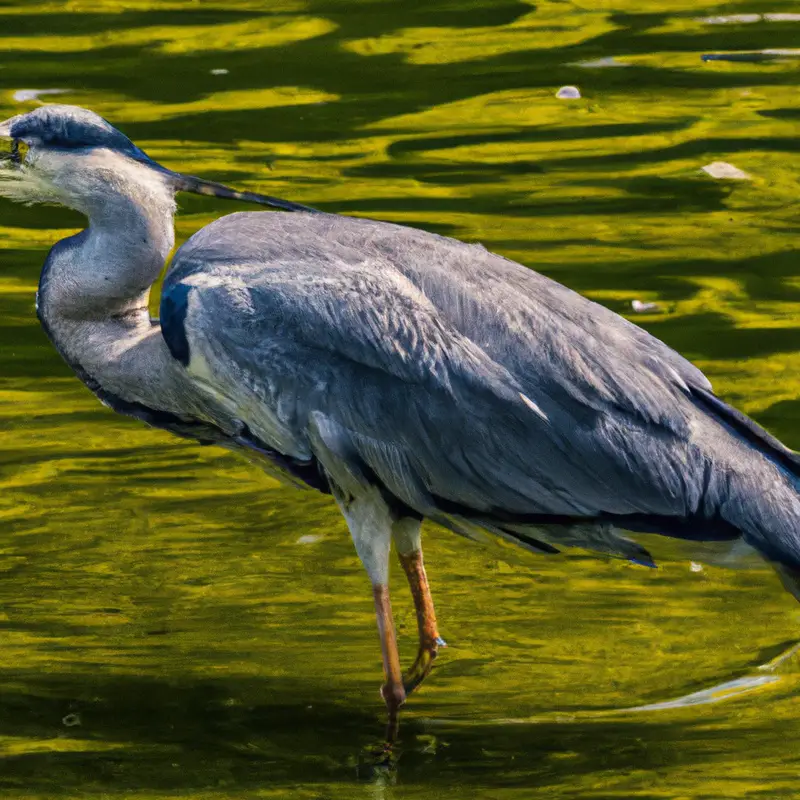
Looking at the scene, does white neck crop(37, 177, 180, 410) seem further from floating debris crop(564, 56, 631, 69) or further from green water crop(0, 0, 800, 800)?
floating debris crop(564, 56, 631, 69)

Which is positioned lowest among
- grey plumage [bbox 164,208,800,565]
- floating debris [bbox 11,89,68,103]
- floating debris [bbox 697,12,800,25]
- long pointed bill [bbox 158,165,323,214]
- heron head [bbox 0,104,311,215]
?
floating debris [bbox 697,12,800,25]

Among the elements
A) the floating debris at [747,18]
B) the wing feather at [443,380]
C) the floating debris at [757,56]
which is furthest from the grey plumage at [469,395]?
the floating debris at [747,18]

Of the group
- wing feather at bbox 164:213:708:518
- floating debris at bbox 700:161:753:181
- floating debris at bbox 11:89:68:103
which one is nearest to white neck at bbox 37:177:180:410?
wing feather at bbox 164:213:708:518

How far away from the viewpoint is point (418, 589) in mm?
6082

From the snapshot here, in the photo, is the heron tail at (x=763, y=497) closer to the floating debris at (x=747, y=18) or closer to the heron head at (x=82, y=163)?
the heron head at (x=82, y=163)

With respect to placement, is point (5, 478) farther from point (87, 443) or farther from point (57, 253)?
point (57, 253)

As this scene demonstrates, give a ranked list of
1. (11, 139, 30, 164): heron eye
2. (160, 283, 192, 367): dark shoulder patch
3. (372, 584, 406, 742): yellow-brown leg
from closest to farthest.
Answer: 1. (160, 283, 192, 367): dark shoulder patch
2. (372, 584, 406, 742): yellow-brown leg
3. (11, 139, 30, 164): heron eye

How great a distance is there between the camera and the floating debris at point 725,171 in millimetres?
10297

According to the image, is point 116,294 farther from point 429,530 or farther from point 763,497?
point 763,497

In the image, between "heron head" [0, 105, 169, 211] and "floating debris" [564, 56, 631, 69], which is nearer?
"heron head" [0, 105, 169, 211]

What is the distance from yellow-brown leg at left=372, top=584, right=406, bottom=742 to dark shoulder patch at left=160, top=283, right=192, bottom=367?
94 cm

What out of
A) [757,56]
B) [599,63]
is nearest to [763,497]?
[599,63]

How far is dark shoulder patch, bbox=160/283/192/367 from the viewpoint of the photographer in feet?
18.4

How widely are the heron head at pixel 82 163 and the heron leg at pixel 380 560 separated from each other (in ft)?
3.39
